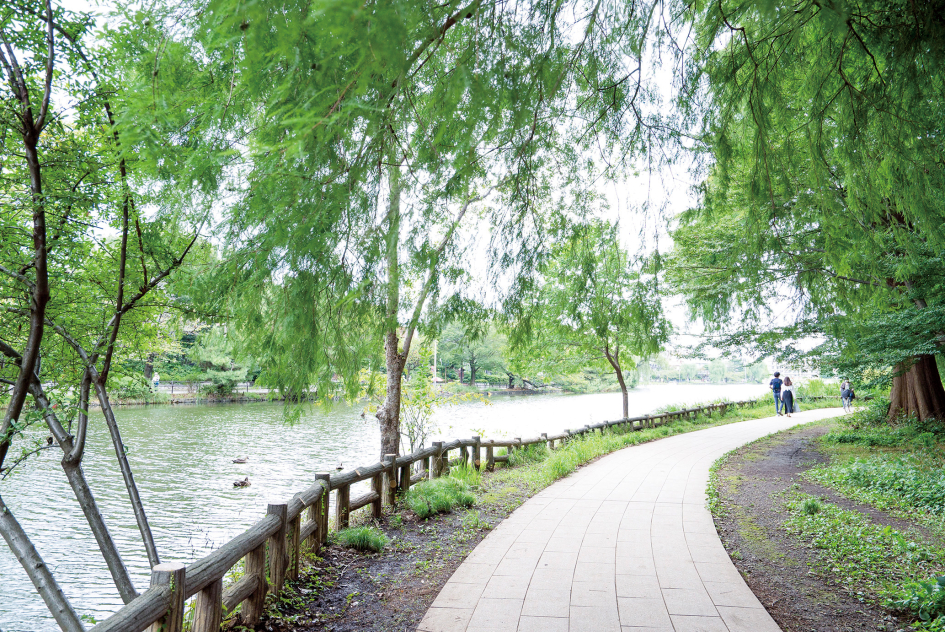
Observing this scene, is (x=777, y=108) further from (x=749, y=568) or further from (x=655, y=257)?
(x=749, y=568)

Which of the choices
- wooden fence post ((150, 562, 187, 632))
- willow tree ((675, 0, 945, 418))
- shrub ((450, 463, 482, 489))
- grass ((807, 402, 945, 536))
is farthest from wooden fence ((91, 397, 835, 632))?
grass ((807, 402, 945, 536))

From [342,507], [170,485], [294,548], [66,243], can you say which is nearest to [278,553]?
[294,548]

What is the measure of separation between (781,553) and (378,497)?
443 centimetres

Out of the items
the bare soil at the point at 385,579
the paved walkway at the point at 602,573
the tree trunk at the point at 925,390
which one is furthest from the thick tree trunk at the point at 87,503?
the tree trunk at the point at 925,390

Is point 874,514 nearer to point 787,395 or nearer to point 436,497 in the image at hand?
point 436,497

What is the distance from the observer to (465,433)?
60.6 feet

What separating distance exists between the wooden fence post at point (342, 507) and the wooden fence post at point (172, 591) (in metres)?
2.82

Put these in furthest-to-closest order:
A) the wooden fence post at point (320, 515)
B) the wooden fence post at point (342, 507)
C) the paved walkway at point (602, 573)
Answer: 1. the wooden fence post at point (342, 507)
2. the wooden fence post at point (320, 515)
3. the paved walkway at point (602, 573)

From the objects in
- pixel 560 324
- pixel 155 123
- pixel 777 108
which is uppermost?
pixel 777 108

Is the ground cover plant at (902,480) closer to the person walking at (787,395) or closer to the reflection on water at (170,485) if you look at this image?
the reflection on water at (170,485)

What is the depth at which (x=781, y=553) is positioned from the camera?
5184mm

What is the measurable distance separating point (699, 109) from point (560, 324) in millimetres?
1886

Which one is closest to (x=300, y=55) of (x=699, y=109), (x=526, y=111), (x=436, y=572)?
(x=526, y=111)

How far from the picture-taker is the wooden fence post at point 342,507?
18.9ft
